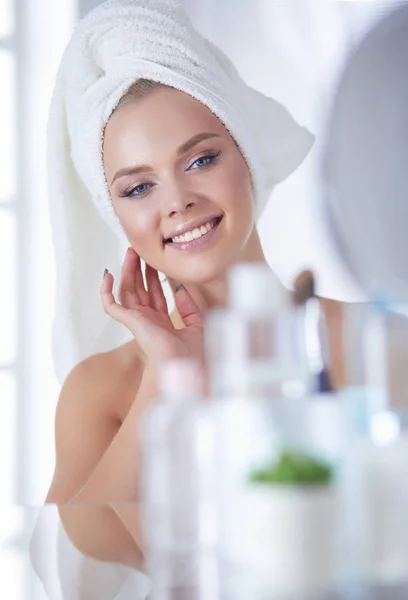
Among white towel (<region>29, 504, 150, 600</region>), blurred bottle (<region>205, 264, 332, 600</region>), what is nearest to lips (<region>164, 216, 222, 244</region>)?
blurred bottle (<region>205, 264, 332, 600</region>)

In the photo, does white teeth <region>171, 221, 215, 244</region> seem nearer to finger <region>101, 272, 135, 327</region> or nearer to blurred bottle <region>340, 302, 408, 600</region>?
finger <region>101, 272, 135, 327</region>

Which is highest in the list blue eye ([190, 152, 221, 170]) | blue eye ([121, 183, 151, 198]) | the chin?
blue eye ([190, 152, 221, 170])

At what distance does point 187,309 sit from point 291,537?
507 mm

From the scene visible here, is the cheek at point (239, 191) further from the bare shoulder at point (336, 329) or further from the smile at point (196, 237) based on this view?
the bare shoulder at point (336, 329)

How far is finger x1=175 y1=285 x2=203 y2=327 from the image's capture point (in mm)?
1242

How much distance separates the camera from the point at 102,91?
1.25 m

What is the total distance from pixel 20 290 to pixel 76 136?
0.22 metres

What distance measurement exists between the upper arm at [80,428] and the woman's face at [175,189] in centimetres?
18

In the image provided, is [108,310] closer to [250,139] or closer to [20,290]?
[20,290]

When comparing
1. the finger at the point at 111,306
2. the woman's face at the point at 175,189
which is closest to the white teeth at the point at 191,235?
the woman's face at the point at 175,189

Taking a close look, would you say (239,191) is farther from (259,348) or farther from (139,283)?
(259,348)

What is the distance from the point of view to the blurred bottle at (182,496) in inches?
35.5

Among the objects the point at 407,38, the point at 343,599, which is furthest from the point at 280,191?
the point at 343,599

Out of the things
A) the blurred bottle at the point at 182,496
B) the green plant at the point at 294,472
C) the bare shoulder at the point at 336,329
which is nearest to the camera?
the green plant at the point at 294,472
